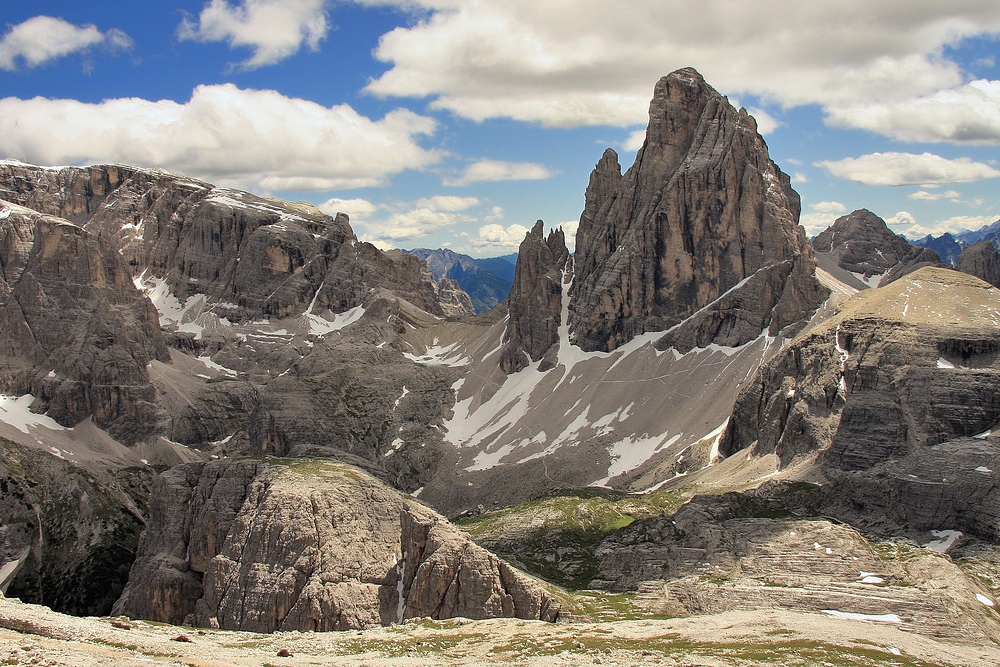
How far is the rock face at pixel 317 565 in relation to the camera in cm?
5762

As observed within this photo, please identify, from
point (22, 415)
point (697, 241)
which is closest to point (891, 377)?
point (697, 241)

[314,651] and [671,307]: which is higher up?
[671,307]

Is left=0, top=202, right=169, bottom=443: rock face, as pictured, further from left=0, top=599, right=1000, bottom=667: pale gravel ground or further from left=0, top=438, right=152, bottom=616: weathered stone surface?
left=0, top=599, right=1000, bottom=667: pale gravel ground

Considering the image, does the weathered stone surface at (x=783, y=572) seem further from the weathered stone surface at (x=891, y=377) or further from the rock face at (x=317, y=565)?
the weathered stone surface at (x=891, y=377)

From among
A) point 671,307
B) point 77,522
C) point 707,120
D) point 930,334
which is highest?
point 707,120

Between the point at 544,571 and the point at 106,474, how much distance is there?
113349mm

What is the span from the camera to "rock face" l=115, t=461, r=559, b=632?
189 ft

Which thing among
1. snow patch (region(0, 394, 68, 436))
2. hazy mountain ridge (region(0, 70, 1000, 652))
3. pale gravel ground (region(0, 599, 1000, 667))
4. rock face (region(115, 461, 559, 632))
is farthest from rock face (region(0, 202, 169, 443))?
pale gravel ground (region(0, 599, 1000, 667))

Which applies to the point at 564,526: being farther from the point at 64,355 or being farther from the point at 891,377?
the point at 64,355

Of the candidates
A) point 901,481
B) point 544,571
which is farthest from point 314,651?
point 901,481

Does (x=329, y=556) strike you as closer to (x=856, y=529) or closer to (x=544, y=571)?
(x=544, y=571)

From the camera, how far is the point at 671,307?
183 m

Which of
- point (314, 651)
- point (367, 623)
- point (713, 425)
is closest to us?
point (314, 651)

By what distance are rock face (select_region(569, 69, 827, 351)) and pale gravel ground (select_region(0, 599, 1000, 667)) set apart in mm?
116035
